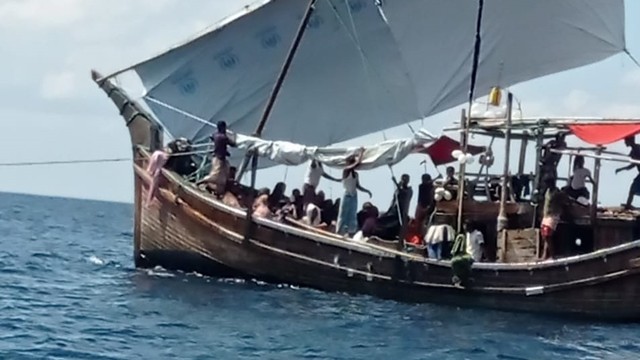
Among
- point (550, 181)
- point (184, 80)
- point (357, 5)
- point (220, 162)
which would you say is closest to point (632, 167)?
point (550, 181)

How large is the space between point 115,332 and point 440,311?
21.2ft

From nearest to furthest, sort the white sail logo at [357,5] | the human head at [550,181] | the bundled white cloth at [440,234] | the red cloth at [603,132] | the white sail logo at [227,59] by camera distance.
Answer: the red cloth at [603,132]
the human head at [550,181]
the bundled white cloth at [440,234]
the white sail logo at [227,59]
the white sail logo at [357,5]

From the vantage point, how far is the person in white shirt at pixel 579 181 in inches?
1056

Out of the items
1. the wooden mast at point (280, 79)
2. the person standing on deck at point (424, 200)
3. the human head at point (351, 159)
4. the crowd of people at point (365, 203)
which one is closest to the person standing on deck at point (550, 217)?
the crowd of people at point (365, 203)

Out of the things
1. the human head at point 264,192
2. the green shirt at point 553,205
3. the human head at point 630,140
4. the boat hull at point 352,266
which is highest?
the human head at point 630,140

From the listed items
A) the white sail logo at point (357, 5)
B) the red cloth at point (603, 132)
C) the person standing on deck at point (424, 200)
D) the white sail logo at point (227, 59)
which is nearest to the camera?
the red cloth at point (603, 132)

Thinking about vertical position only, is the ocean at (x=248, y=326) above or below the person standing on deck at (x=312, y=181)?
below

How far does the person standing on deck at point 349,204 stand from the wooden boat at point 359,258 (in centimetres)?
82

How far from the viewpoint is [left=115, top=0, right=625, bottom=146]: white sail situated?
32.4m

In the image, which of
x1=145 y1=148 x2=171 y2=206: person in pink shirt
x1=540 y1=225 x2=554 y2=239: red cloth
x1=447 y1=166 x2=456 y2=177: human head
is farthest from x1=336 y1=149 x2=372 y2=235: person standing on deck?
x1=540 y1=225 x2=554 y2=239: red cloth

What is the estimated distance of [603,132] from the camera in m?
26.2

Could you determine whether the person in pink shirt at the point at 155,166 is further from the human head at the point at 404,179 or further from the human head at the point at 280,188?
the human head at the point at 404,179

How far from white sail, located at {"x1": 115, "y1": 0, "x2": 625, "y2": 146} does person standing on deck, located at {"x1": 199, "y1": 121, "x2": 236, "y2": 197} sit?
3332 millimetres

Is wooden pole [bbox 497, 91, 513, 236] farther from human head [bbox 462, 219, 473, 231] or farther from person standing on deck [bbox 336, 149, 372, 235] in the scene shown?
person standing on deck [bbox 336, 149, 372, 235]
